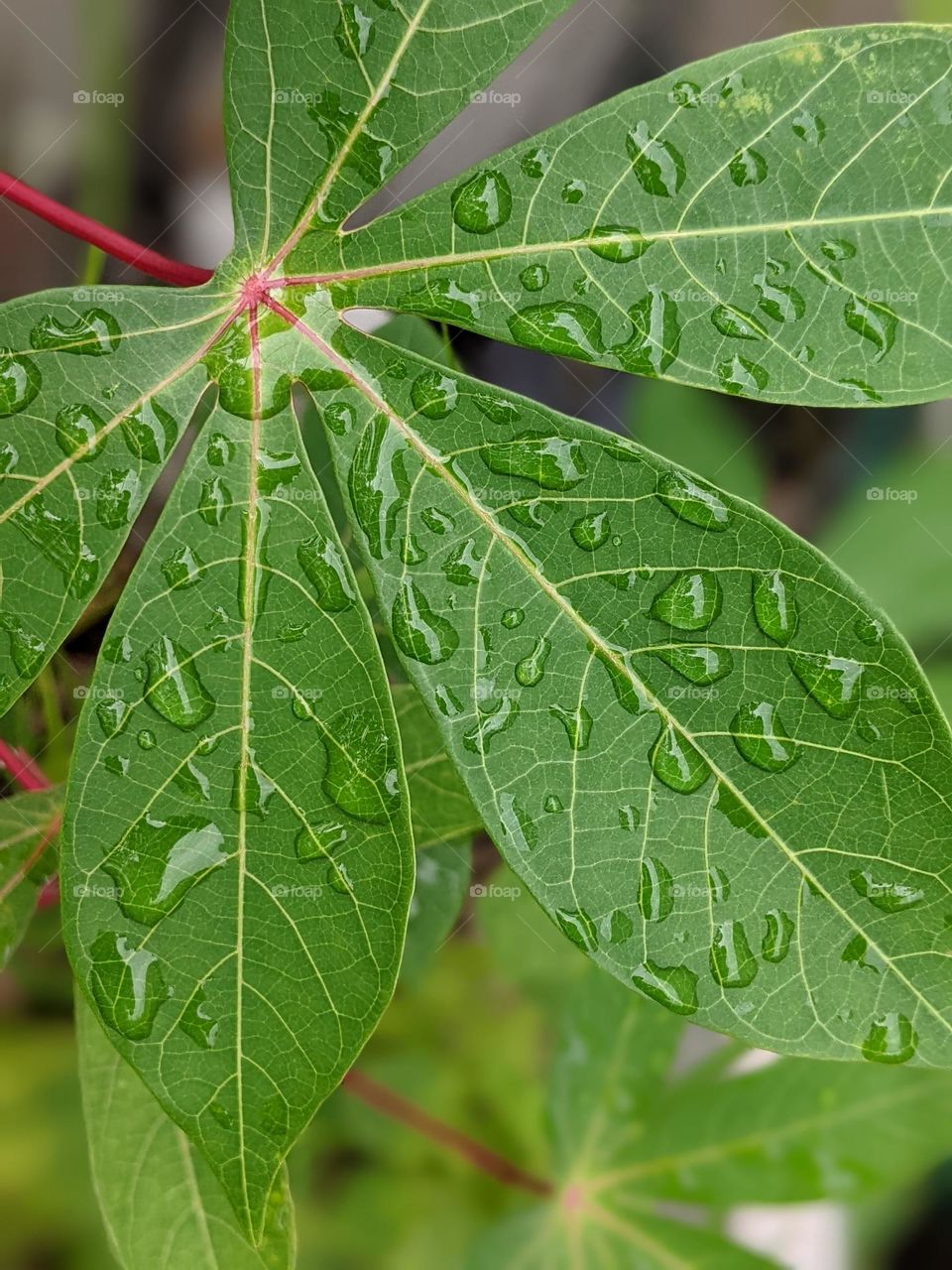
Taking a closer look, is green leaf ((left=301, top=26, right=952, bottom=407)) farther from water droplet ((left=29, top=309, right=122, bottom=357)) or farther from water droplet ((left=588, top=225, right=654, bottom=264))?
water droplet ((left=29, top=309, right=122, bottom=357))

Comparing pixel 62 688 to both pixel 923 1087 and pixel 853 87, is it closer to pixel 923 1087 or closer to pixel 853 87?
pixel 853 87

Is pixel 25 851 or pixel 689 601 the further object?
pixel 25 851

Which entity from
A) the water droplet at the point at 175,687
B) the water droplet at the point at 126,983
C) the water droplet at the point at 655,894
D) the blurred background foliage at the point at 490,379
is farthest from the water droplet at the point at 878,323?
the blurred background foliage at the point at 490,379

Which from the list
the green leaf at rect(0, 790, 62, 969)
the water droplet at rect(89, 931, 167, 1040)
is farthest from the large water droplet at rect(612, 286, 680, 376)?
the green leaf at rect(0, 790, 62, 969)

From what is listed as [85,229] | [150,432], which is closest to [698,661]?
[150,432]

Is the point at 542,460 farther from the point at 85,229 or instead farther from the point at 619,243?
the point at 85,229

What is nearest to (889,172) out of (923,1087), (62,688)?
(62,688)
